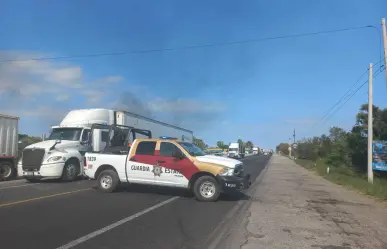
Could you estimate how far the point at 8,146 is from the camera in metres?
17.8

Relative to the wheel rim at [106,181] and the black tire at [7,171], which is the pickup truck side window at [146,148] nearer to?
the wheel rim at [106,181]

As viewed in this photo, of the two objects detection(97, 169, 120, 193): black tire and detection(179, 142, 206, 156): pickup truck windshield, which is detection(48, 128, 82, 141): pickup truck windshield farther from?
detection(179, 142, 206, 156): pickup truck windshield

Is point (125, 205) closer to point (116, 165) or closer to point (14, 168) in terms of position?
point (116, 165)

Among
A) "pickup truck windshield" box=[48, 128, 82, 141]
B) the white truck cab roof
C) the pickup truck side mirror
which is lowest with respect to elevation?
the pickup truck side mirror

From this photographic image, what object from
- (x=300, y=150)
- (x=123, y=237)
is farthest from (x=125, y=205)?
(x=300, y=150)

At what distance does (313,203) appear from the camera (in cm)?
1255

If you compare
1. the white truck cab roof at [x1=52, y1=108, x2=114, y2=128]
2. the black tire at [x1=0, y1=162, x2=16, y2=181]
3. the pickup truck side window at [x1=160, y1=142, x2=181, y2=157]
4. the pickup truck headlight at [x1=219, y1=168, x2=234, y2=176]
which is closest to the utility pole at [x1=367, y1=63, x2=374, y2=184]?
the pickup truck headlight at [x1=219, y1=168, x2=234, y2=176]

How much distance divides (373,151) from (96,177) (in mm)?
14809

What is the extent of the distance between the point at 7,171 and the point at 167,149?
9.75 meters

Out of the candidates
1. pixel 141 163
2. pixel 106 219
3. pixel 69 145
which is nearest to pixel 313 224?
pixel 106 219

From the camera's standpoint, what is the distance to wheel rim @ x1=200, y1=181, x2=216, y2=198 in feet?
37.6

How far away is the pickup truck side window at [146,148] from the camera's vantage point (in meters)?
12.4

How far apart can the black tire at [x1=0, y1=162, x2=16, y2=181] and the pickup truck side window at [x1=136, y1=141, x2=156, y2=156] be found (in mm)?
8654

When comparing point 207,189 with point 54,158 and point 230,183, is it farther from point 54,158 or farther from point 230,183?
point 54,158
